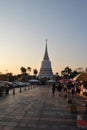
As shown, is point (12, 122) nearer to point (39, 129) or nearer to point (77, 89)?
→ point (39, 129)

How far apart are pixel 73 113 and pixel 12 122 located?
6618 millimetres

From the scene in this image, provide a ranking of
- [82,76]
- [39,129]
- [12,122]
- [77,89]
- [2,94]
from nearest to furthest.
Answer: [39,129]
[12,122]
[82,76]
[2,94]
[77,89]

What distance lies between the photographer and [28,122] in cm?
1820

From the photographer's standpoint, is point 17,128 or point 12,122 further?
point 12,122

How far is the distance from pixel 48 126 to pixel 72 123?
182 centimetres

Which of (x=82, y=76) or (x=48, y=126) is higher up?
(x=82, y=76)

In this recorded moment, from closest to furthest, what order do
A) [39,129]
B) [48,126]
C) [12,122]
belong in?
[39,129]
[48,126]
[12,122]

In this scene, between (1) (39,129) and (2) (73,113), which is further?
(2) (73,113)

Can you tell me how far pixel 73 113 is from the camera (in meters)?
23.7

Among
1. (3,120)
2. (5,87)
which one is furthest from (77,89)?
(3,120)

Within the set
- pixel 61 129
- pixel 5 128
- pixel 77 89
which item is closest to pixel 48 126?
pixel 61 129

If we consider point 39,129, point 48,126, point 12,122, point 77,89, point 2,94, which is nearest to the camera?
point 39,129

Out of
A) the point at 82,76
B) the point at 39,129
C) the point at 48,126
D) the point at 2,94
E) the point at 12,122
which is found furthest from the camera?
the point at 2,94

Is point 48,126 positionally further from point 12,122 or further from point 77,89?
point 77,89
